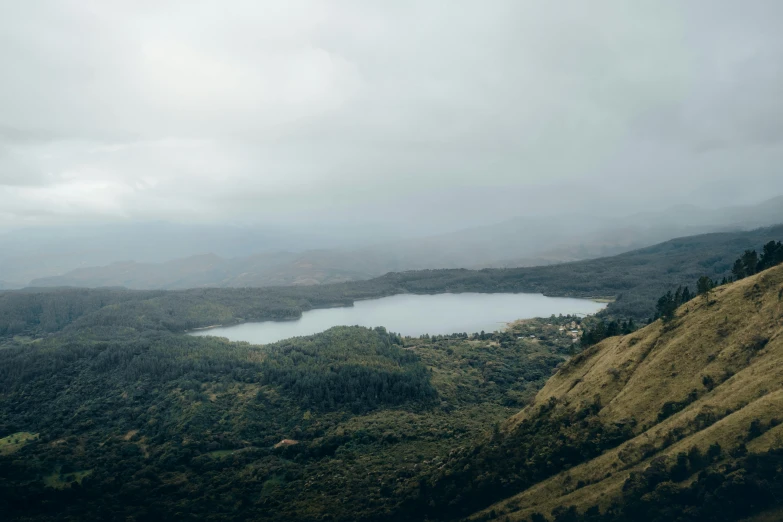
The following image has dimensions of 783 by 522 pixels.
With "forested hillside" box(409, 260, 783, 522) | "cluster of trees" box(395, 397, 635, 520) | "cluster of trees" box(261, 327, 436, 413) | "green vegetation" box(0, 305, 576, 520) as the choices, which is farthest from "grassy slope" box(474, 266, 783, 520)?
"cluster of trees" box(261, 327, 436, 413)

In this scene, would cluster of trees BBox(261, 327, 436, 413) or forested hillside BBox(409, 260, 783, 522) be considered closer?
forested hillside BBox(409, 260, 783, 522)

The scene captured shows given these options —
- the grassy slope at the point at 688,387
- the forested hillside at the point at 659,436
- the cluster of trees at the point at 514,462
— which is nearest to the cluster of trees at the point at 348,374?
the forested hillside at the point at 659,436

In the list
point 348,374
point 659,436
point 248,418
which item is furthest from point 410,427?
point 659,436

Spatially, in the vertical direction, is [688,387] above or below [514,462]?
above

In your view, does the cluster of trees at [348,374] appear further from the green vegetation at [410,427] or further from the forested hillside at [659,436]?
the forested hillside at [659,436]

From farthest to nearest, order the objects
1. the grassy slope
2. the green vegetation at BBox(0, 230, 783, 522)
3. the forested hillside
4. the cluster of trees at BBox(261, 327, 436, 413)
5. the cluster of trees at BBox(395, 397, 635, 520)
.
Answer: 1. the cluster of trees at BBox(261, 327, 436, 413)
2. the cluster of trees at BBox(395, 397, 635, 520)
3. the green vegetation at BBox(0, 230, 783, 522)
4. the grassy slope
5. the forested hillside

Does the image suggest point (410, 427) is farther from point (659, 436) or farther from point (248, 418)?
point (659, 436)

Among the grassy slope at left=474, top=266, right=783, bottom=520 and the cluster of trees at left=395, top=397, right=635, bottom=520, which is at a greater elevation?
the grassy slope at left=474, top=266, right=783, bottom=520

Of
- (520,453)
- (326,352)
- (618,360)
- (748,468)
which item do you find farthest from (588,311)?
(748,468)

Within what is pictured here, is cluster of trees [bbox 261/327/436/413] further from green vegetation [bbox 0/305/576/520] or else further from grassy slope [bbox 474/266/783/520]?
grassy slope [bbox 474/266/783/520]
